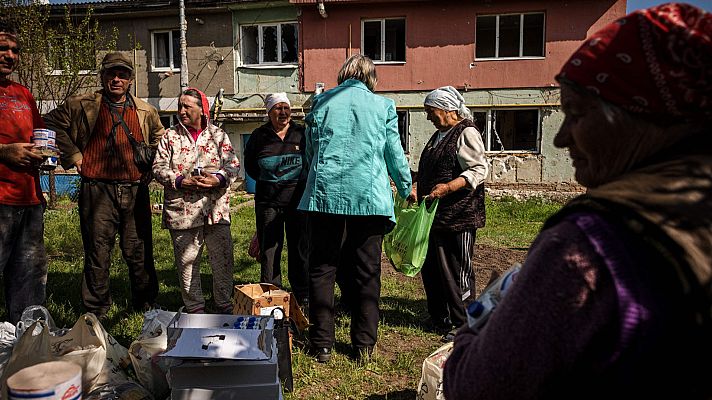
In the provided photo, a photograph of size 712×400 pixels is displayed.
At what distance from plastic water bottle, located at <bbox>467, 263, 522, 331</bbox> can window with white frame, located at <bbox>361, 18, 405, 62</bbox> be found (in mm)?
13848

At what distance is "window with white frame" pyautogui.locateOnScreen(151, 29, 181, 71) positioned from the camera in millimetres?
15812

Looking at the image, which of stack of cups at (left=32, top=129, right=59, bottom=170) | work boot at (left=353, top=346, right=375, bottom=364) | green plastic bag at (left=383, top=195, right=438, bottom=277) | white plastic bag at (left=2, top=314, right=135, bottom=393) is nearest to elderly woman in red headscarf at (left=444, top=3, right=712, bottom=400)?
white plastic bag at (left=2, top=314, right=135, bottom=393)

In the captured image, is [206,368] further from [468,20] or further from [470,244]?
[468,20]

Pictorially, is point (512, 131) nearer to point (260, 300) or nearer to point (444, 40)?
point (444, 40)

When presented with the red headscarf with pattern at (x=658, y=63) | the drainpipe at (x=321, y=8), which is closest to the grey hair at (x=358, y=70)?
the red headscarf with pattern at (x=658, y=63)

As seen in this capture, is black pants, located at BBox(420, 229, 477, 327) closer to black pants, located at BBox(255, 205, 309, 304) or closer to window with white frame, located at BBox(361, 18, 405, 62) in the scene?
black pants, located at BBox(255, 205, 309, 304)

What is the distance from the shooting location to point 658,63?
994 millimetres

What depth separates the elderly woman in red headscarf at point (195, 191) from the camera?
396 cm

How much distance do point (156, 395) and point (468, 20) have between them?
1322 cm

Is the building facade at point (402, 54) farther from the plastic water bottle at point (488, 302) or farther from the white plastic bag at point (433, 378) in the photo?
the plastic water bottle at point (488, 302)

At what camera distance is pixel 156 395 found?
2.77 metres

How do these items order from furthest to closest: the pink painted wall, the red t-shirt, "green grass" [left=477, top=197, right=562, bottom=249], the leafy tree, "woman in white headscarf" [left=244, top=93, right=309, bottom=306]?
the pink painted wall < the leafy tree < "green grass" [left=477, top=197, right=562, bottom=249] < "woman in white headscarf" [left=244, top=93, right=309, bottom=306] < the red t-shirt

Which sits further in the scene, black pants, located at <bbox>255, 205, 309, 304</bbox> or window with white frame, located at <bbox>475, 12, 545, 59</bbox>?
window with white frame, located at <bbox>475, 12, 545, 59</bbox>

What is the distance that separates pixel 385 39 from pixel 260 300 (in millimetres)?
12310
